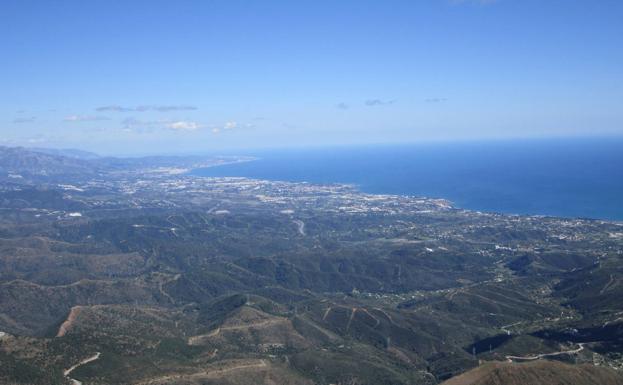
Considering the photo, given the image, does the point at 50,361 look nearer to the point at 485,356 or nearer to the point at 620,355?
the point at 485,356

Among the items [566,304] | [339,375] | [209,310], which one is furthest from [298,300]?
[566,304]

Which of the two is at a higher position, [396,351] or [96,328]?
[96,328]

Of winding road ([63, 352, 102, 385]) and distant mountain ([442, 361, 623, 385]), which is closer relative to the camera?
distant mountain ([442, 361, 623, 385])

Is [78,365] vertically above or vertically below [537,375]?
below

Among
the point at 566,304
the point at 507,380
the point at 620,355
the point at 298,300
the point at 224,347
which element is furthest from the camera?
the point at 298,300

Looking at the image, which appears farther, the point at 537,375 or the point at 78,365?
the point at 78,365

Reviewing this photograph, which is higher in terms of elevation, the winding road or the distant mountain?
the distant mountain

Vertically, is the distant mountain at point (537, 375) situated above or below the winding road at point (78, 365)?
above

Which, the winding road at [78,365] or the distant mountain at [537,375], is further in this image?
the winding road at [78,365]
